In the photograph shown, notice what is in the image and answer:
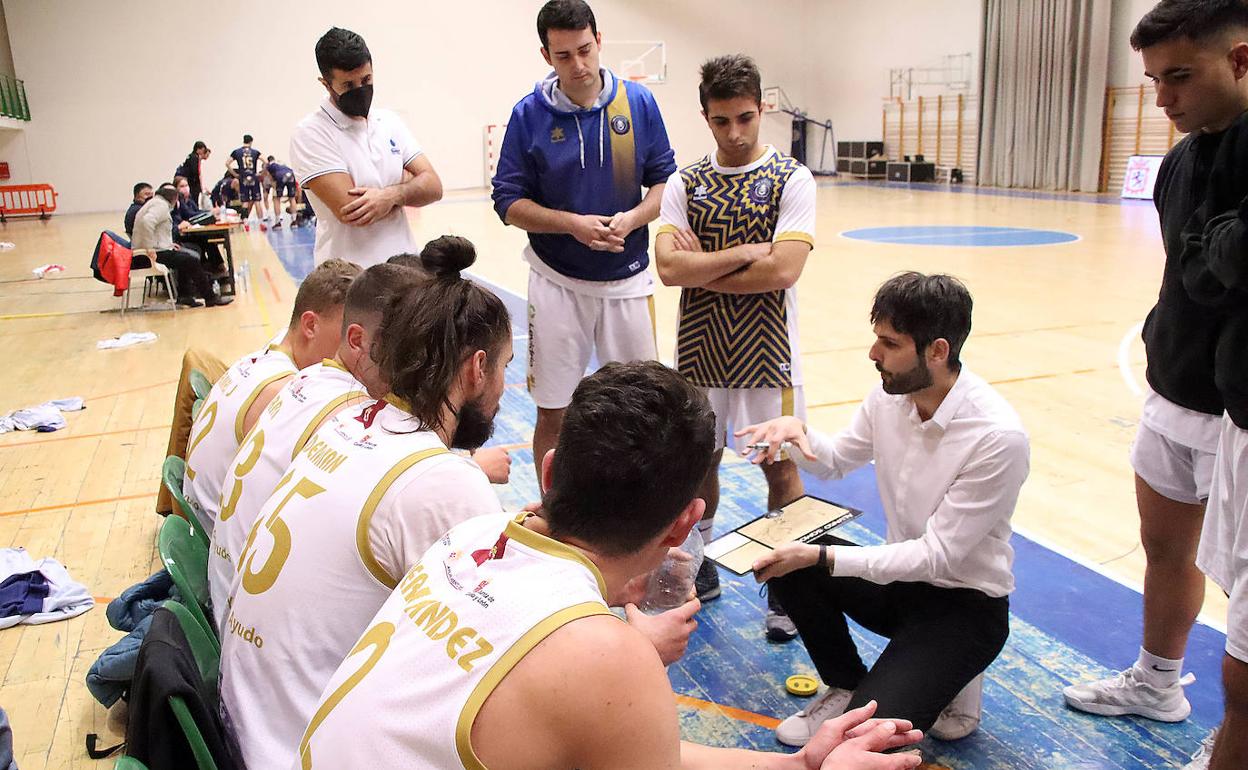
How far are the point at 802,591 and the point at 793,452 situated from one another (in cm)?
45

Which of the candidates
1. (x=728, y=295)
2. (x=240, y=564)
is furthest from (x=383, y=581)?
(x=728, y=295)

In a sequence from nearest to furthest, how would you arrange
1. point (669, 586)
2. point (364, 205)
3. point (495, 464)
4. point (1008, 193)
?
point (495, 464), point (669, 586), point (364, 205), point (1008, 193)

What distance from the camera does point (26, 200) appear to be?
23.0m

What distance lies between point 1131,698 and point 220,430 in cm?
273

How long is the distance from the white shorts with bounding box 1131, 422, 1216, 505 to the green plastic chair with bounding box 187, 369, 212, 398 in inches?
129

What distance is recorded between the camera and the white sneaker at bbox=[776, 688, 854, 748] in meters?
2.62

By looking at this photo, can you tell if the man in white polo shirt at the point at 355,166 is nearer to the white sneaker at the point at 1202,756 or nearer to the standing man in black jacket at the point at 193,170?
the white sneaker at the point at 1202,756

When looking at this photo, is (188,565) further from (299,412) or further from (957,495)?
(957,495)

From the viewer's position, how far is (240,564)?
183 centimetres

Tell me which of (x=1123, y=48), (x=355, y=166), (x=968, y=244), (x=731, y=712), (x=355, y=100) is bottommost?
(x=731, y=712)

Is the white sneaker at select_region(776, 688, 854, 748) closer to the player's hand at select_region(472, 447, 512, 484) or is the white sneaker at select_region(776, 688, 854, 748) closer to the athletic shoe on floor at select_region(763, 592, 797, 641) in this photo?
the athletic shoe on floor at select_region(763, 592, 797, 641)

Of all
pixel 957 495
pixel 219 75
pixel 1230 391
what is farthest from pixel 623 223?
pixel 219 75

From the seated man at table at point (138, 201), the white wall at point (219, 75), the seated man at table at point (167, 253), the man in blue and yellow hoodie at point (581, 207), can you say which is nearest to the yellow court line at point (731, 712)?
the man in blue and yellow hoodie at point (581, 207)

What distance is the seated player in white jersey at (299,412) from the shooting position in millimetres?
2230
